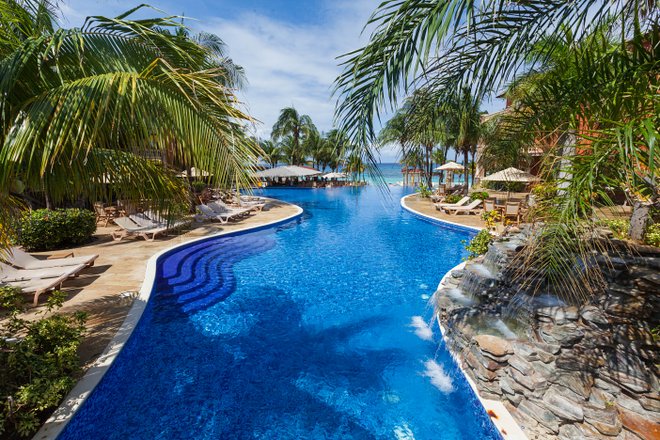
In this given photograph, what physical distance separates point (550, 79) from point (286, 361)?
547 centimetres

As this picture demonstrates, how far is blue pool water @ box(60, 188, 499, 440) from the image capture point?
3.87 metres

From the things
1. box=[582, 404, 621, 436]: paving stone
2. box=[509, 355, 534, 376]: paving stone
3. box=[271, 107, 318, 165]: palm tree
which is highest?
box=[271, 107, 318, 165]: palm tree

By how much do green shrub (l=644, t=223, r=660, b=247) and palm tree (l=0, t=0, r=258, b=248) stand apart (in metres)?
8.14

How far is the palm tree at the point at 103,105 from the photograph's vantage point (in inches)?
88.5

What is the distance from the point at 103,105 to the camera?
6.84ft

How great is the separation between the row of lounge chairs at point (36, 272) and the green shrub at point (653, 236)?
12238 millimetres

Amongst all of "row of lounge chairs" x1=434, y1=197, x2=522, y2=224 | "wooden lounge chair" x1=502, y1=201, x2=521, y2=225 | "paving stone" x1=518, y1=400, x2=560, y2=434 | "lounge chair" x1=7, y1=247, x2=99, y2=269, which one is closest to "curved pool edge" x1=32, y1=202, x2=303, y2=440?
"lounge chair" x1=7, y1=247, x2=99, y2=269

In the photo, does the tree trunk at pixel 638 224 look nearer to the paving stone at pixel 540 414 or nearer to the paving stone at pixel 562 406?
the paving stone at pixel 562 406

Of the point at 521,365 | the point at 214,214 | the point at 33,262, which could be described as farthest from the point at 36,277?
the point at 521,365

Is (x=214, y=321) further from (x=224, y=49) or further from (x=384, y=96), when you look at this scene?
(x=224, y=49)

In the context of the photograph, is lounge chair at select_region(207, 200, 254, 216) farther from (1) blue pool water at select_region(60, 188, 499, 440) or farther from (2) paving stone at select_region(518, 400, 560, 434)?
(2) paving stone at select_region(518, 400, 560, 434)

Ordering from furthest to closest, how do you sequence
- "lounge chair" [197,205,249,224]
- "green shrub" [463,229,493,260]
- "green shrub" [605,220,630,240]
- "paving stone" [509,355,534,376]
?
1. "lounge chair" [197,205,249,224]
2. "green shrub" [463,229,493,260]
3. "green shrub" [605,220,630,240]
4. "paving stone" [509,355,534,376]

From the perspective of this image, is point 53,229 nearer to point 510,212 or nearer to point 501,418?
point 501,418

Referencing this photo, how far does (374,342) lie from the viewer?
228 inches
